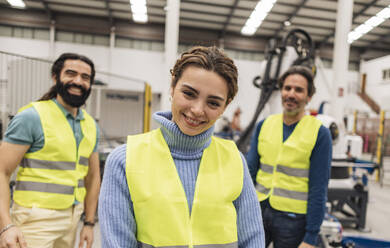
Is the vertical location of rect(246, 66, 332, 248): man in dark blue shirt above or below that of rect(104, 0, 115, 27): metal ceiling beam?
below

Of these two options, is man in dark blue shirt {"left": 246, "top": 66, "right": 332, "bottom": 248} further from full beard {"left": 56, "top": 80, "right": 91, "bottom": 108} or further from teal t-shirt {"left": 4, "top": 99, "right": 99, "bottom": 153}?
teal t-shirt {"left": 4, "top": 99, "right": 99, "bottom": 153}

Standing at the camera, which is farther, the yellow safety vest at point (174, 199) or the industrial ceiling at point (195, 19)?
the industrial ceiling at point (195, 19)

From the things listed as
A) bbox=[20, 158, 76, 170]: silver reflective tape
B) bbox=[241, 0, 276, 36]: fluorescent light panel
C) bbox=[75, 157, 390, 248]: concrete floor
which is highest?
bbox=[241, 0, 276, 36]: fluorescent light panel

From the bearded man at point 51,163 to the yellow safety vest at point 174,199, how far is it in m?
0.89

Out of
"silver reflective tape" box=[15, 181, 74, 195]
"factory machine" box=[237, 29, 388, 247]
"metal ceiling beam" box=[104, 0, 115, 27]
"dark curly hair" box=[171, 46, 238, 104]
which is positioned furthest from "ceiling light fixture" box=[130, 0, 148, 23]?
"dark curly hair" box=[171, 46, 238, 104]

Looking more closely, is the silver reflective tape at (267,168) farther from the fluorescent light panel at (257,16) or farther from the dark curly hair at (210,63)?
the fluorescent light panel at (257,16)

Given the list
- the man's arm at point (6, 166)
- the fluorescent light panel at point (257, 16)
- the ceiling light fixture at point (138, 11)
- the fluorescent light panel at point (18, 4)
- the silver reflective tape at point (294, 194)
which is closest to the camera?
the man's arm at point (6, 166)

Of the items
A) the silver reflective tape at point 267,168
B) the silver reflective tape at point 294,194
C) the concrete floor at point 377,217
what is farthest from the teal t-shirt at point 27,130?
the concrete floor at point 377,217

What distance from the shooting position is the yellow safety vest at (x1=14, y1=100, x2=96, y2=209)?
147 cm

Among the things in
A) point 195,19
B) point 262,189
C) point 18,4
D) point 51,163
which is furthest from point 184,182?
point 18,4

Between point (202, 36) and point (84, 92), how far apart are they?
11.9m

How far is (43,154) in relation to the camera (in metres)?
1.49

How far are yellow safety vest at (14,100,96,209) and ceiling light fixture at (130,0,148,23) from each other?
29.7 feet

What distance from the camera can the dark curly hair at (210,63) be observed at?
828 millimetres
